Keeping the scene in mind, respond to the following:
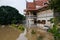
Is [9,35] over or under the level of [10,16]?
under

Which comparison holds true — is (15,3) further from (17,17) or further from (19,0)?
(17,17)

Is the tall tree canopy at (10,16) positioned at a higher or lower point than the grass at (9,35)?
higher

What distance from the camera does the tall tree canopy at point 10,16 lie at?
93.8 ft

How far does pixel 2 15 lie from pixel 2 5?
229 centimetres

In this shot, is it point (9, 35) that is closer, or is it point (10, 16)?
point (9, 35)

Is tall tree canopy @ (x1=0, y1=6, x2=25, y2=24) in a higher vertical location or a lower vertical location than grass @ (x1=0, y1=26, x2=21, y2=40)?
higher

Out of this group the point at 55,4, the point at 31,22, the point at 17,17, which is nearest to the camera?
the point at 55,4

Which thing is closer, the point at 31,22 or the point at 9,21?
the point at 31,22

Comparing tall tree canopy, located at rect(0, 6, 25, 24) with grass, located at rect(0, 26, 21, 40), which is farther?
tall tree canopy, located at rect(0, 6, 25, 24)

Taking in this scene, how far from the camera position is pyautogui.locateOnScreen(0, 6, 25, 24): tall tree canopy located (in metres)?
28.6

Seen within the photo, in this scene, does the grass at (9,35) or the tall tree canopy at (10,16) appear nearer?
the grass at (9,35)

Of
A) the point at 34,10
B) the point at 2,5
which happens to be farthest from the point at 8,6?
the point at 34,10

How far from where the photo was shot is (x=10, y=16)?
29.1 m

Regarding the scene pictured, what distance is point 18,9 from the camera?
30.6 metres
